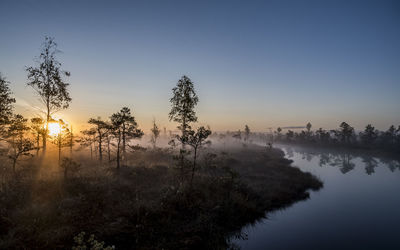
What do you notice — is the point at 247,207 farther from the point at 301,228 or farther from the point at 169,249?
the point at 169,249

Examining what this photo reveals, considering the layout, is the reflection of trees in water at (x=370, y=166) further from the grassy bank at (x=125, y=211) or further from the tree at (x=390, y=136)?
the tree at (x=390, y=136)

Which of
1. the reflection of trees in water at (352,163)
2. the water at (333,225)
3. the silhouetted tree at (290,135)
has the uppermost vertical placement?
the silhouetted tree at (290,135)

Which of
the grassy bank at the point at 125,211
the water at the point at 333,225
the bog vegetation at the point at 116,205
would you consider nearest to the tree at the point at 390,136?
the water at the point at 333,225

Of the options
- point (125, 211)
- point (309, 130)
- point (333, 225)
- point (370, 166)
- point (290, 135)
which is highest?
point (309, 130)

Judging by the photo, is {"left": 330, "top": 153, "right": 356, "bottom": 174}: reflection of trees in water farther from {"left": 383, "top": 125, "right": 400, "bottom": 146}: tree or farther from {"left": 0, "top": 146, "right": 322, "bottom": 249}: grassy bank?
{"left": 383, "top": 125, "right": 400, "bottom": 146}: tree

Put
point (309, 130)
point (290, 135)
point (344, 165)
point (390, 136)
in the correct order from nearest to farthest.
Answer: 1. point (344, 165)
2. point (390, 136)
3. point (309, 130)
4. point (290, 135)

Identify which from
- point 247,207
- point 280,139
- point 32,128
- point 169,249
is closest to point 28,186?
point 32,128

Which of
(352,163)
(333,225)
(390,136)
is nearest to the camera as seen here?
(333,225)

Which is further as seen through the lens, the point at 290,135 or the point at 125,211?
the point at 290,135

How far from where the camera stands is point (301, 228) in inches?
543

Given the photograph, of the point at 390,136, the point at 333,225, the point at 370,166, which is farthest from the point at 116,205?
the point at 390,136

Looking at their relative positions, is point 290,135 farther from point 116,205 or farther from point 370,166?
point 116,205

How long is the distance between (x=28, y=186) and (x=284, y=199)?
2248 cm

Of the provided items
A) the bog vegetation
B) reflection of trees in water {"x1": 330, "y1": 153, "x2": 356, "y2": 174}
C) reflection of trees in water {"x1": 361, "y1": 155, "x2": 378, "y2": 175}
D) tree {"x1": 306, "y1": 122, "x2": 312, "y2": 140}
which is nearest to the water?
the bog vegetation
